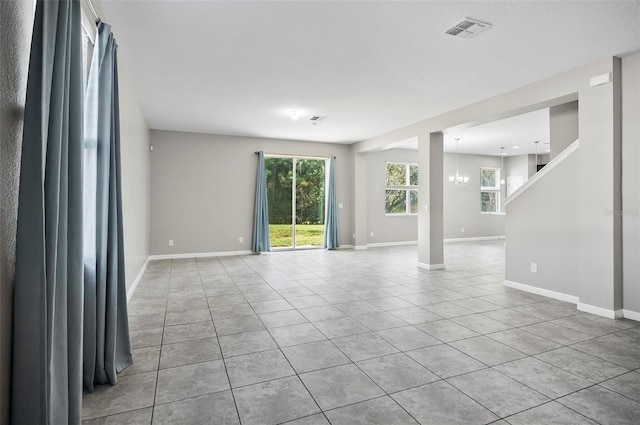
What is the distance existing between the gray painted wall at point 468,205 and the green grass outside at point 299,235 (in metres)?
4.22

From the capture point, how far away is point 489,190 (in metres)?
11.4

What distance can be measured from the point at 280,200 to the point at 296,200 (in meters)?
0.42

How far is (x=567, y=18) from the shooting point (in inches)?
112

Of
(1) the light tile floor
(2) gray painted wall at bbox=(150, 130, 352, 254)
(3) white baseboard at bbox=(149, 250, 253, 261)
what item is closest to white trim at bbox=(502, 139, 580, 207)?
(1) the light tile floor

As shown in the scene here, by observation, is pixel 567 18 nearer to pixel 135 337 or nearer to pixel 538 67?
pixel 538 67

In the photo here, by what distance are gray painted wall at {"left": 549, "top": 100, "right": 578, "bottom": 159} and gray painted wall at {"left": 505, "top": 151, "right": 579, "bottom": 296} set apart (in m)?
0.95

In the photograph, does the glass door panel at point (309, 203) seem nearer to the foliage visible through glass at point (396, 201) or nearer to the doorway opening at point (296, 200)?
the doorway opening at point (296, 200)

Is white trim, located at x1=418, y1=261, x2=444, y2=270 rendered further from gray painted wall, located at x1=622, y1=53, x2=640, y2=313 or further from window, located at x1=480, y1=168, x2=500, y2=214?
window, located at x1=480, y1=168, x2=500, y2=214

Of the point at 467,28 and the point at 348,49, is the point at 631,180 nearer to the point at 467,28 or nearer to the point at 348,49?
the point at 467,28

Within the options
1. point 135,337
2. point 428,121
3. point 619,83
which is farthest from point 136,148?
point 619,83

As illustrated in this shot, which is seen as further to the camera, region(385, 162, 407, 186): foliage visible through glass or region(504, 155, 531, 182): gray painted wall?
region(504, 155, 531, 182): gray painted wall

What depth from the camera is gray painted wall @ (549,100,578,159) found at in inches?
198

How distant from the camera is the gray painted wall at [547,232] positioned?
4.18m

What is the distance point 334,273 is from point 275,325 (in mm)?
2611
